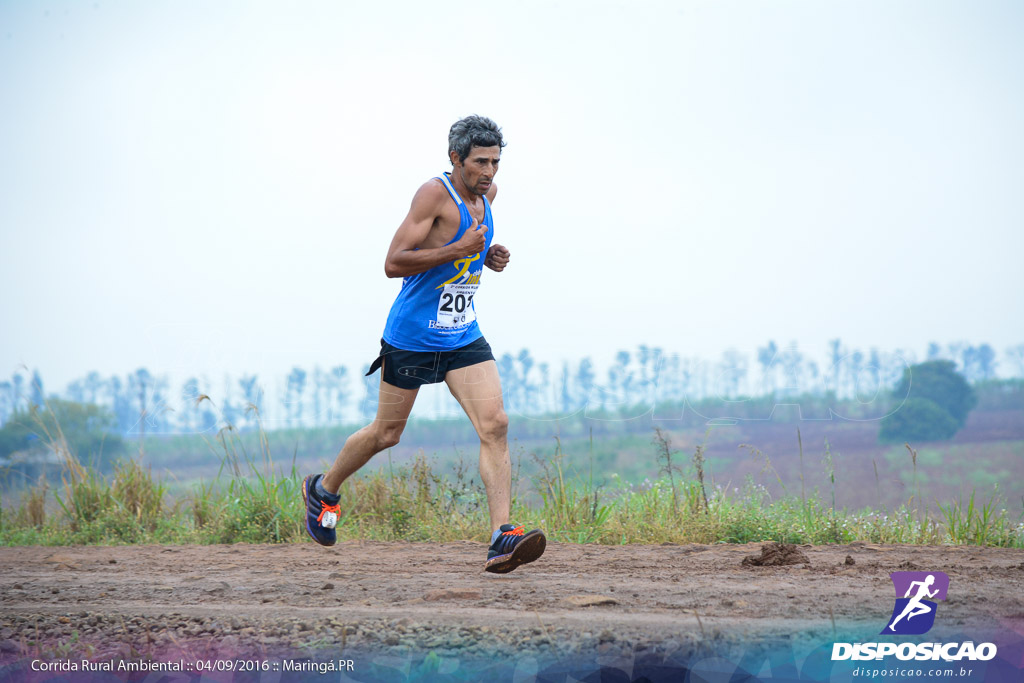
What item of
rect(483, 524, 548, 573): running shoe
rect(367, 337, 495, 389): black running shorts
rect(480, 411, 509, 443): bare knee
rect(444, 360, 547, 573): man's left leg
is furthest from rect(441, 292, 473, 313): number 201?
rect(483, 524, 548, 573): running shoe

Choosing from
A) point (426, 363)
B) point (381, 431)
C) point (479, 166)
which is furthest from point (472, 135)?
point (381, 431)

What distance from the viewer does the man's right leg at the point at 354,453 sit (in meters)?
4.83

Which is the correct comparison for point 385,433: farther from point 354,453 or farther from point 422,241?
point 422,241

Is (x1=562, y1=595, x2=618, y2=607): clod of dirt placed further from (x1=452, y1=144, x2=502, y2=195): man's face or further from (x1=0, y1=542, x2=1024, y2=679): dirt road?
(x1=452, y1=144, x2=502, y2=195): man's face

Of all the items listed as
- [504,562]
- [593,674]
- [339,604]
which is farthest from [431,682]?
[504,562]

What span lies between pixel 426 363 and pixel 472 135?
129cm

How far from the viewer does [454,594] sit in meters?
3.80

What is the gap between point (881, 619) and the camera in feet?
10.3

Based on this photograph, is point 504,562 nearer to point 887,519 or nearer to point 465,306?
point 465,306

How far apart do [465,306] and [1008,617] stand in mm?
2944

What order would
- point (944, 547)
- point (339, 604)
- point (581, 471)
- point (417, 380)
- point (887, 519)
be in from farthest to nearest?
point (581, 471) < point (887, 519) < point (944, 547) < point (417, 380) < point (339, 604)

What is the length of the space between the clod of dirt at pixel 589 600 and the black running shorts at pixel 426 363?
1553 mm

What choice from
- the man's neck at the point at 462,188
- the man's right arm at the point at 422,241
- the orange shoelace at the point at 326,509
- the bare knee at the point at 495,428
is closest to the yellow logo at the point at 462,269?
the man's right arm at the point at 422,241

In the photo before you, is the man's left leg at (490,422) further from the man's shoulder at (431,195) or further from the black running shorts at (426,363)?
the man's shoulder at (431,195)
